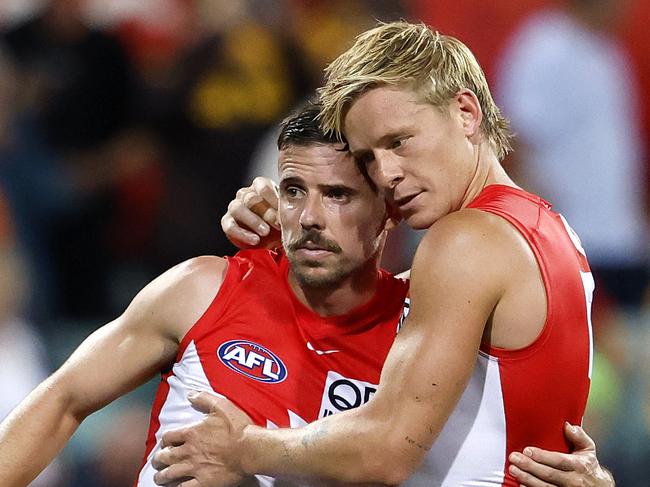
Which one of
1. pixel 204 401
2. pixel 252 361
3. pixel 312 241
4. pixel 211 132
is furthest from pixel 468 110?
pixel 211 132

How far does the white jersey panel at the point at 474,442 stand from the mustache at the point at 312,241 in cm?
62

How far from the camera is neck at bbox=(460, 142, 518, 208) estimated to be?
3.10m

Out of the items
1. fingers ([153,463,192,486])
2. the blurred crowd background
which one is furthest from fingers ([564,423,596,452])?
the blurred crowd background

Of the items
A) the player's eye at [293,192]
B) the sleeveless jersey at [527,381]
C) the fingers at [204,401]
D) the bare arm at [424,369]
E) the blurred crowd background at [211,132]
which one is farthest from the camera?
the blurred crowd background at [211,132]

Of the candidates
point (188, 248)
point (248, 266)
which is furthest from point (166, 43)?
point (248, 266)

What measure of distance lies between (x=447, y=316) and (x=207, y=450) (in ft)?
2.41

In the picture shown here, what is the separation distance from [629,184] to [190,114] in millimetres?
2296

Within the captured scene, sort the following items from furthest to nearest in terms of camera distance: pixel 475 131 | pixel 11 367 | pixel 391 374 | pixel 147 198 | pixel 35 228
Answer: pixel 147 198 < pixel 35 228 < pixel 11 367 < pixel 475 131 < pixel 391 374

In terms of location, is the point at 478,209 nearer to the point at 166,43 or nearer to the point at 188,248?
the point at 188,248

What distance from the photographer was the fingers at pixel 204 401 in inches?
124

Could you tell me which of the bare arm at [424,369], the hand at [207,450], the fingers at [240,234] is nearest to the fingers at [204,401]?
the hand at [207,450]

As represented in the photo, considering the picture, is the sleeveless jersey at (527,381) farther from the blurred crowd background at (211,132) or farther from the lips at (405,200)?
the blurred crowd background at (211,132)

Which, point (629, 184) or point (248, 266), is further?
point (629, 184)

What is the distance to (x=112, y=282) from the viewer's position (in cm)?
632
